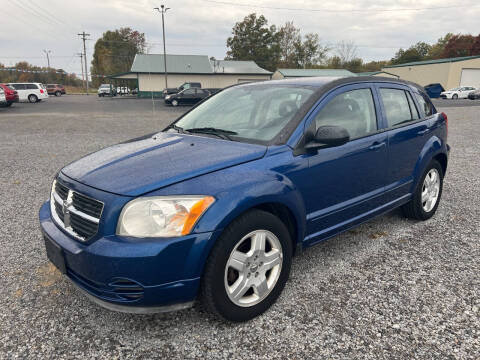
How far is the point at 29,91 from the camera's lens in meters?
28.8

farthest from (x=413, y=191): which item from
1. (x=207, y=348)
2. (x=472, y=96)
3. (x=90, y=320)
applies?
(x=472, y=96)

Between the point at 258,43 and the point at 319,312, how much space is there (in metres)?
73.1

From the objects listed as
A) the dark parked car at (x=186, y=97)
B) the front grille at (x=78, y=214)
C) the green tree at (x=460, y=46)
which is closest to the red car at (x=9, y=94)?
the dark parked car at (x=186, y=97)

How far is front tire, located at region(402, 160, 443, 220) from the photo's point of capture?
402 centimetres

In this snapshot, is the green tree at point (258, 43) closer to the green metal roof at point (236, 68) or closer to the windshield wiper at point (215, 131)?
the green metal roof at point (236, 68)

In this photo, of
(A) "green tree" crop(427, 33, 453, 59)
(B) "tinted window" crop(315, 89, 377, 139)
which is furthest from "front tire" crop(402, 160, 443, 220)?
(A) "green tree" crop(427, 33, 453, 59)

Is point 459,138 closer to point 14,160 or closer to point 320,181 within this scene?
point 320,181

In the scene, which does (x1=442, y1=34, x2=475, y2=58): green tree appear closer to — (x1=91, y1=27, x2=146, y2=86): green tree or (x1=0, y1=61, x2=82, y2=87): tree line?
(x1=91, y1=27, x2=146, y2=86): green tree

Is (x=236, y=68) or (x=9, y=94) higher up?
(x=236, y=68)

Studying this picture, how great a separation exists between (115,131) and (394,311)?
11.9 m

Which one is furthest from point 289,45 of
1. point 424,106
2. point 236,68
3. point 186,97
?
point 424,106

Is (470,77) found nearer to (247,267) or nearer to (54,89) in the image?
(247,267)

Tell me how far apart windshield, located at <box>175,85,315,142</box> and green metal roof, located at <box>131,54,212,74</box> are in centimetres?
4148

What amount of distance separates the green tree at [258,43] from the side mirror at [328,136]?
7048 centimetres
